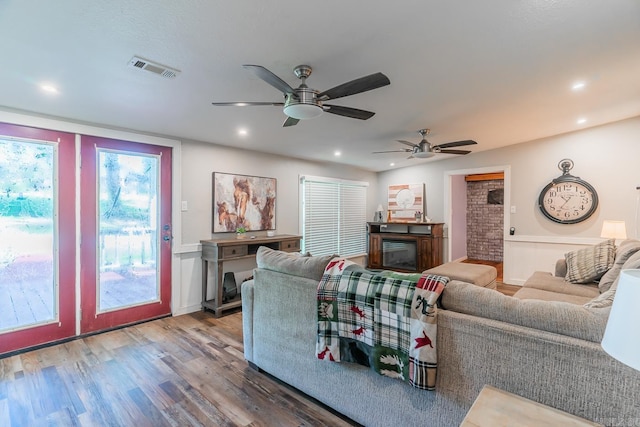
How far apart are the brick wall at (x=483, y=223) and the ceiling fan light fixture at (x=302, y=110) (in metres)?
7.05

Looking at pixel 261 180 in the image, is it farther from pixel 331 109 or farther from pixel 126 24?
pixel 126 24

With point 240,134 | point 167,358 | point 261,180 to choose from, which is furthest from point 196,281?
point 240,134

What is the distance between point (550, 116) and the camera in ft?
12.5

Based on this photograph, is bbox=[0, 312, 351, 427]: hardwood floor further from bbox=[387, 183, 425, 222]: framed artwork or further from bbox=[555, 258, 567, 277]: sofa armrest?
bbox=[387, 183, 425, 222]: framed artwork

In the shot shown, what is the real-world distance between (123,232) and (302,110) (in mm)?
2727

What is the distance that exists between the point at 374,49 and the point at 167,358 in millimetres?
3098

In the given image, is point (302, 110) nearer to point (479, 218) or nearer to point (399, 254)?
point (399, 254)

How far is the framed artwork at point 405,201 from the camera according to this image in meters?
6.41

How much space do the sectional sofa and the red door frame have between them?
2.48 m

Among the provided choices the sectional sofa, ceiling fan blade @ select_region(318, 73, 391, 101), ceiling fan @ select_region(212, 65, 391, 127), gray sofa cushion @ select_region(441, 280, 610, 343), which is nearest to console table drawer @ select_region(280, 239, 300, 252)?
the sectional sofa

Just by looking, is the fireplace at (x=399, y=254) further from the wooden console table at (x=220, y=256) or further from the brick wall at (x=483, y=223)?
the wooden console table at (x=220, y=256)

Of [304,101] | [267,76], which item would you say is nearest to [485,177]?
[304,101]

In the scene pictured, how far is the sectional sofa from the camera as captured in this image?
3.84 feet

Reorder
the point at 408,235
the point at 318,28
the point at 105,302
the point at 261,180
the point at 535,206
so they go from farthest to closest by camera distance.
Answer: the point at 408,235
the point at 535,206
the point at 261,180
the point at 105,302
the point at 318,28
